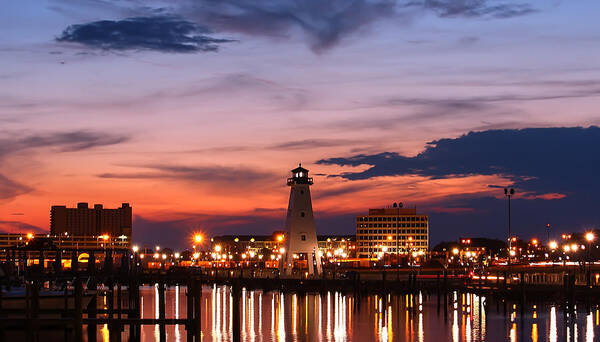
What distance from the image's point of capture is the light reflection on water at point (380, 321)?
2608 inches

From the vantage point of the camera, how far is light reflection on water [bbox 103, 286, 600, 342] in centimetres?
6625

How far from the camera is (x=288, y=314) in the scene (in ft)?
282

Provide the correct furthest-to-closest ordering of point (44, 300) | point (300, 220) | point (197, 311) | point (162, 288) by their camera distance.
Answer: point (300, 220) < point (44, 300) < point (162, 288) < point (197, 311)

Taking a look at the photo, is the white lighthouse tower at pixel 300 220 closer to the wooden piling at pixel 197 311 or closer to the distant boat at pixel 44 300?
the distant boat at pixel 44 300

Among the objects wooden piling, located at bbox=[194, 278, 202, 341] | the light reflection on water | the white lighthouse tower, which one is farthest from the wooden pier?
the white lighthouse tower

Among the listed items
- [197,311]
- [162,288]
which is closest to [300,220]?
[162,288]

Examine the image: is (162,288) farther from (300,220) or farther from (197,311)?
(300,220)

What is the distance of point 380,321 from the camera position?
77.9m

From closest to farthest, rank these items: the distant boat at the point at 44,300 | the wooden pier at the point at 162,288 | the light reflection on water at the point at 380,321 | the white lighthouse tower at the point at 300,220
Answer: the wooden pier at the point at 162,288
the distant boat at the point at 44,300
the light reflection on water at the point at 380,321
the white lighthouse tower at the point at 300,220

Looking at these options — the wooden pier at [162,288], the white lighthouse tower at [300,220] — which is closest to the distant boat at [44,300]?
the wooden pier at [162,288]

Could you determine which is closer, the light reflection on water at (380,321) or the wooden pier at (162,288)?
the wooden pier at (162,288)

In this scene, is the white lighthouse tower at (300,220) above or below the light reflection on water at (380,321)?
above

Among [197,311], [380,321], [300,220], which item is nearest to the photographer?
[197,311]

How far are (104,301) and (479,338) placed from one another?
51179mm
